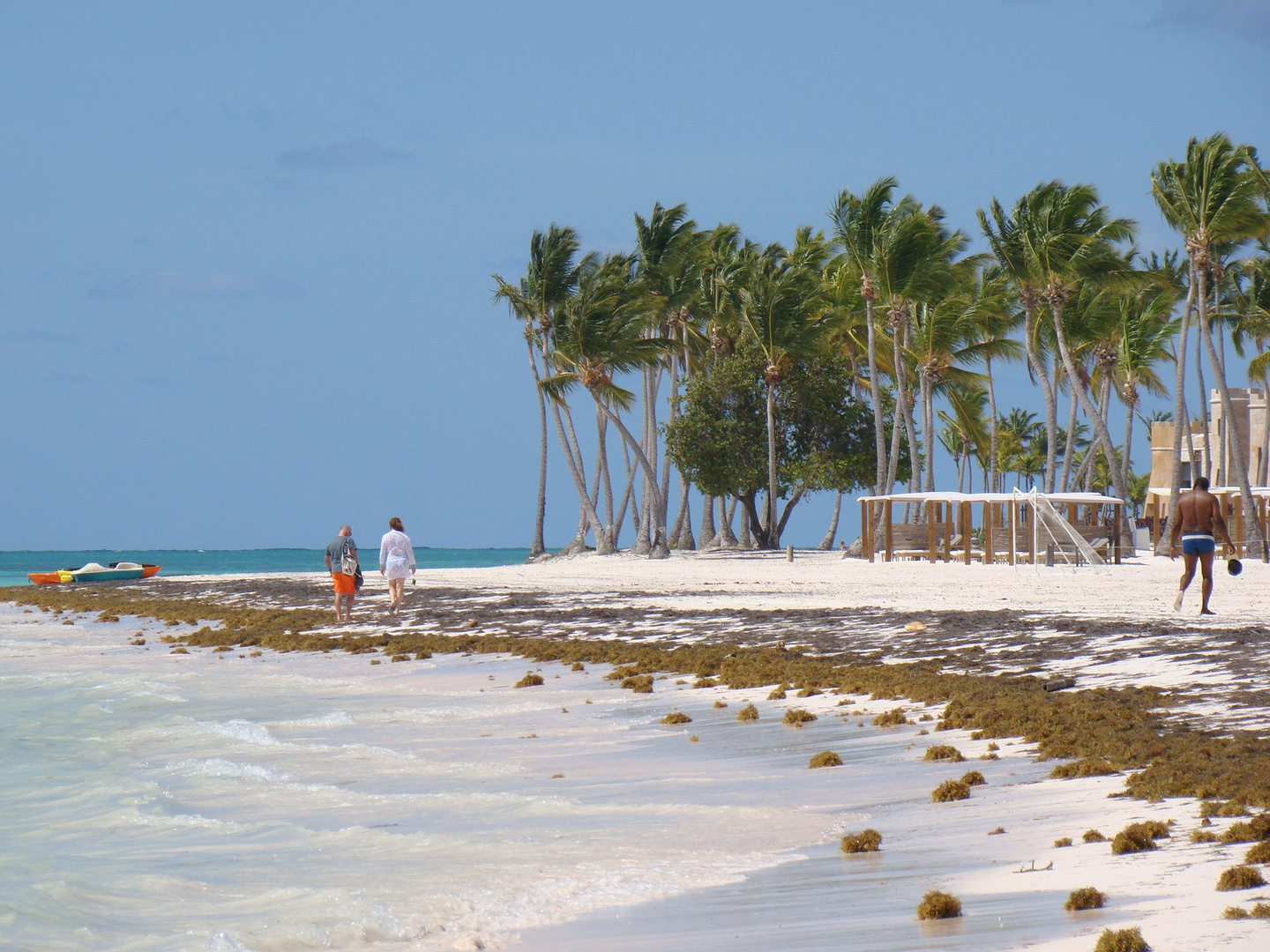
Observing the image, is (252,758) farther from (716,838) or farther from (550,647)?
(550,647)

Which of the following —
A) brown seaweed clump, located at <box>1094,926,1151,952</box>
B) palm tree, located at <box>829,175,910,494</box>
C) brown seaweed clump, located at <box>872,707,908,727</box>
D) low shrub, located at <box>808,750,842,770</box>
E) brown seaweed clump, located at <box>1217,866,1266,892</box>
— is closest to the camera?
brown seaweed clump, located at <box>1094,926,1151,952</box>

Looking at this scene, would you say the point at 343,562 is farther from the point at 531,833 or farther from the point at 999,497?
the point at 999,497

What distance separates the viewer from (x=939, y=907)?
4.32 metres

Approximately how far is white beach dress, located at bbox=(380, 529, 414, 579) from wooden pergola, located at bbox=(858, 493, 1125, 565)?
14979 mm

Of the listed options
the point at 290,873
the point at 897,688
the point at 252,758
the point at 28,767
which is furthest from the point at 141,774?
the point at 897,688

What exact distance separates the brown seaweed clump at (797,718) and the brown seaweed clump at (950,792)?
8.88ft

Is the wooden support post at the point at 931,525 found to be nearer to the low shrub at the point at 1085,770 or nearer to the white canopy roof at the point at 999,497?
the white canopy roof at the point at 999,497

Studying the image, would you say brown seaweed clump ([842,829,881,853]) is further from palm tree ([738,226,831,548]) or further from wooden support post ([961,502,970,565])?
palm tree ([738,226,831,548])

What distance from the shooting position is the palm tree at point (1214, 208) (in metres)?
31.5

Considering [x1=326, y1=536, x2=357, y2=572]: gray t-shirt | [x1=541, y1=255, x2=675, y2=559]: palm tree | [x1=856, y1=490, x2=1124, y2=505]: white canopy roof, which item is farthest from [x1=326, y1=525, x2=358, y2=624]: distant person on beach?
[x1=541, y1=255, x2=675, y2=559]: palm tree

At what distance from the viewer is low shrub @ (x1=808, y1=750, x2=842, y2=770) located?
297 inches

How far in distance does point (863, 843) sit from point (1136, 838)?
118 cm

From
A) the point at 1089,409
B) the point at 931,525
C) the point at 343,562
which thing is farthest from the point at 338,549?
the point at 1089,409

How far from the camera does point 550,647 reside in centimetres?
1502
